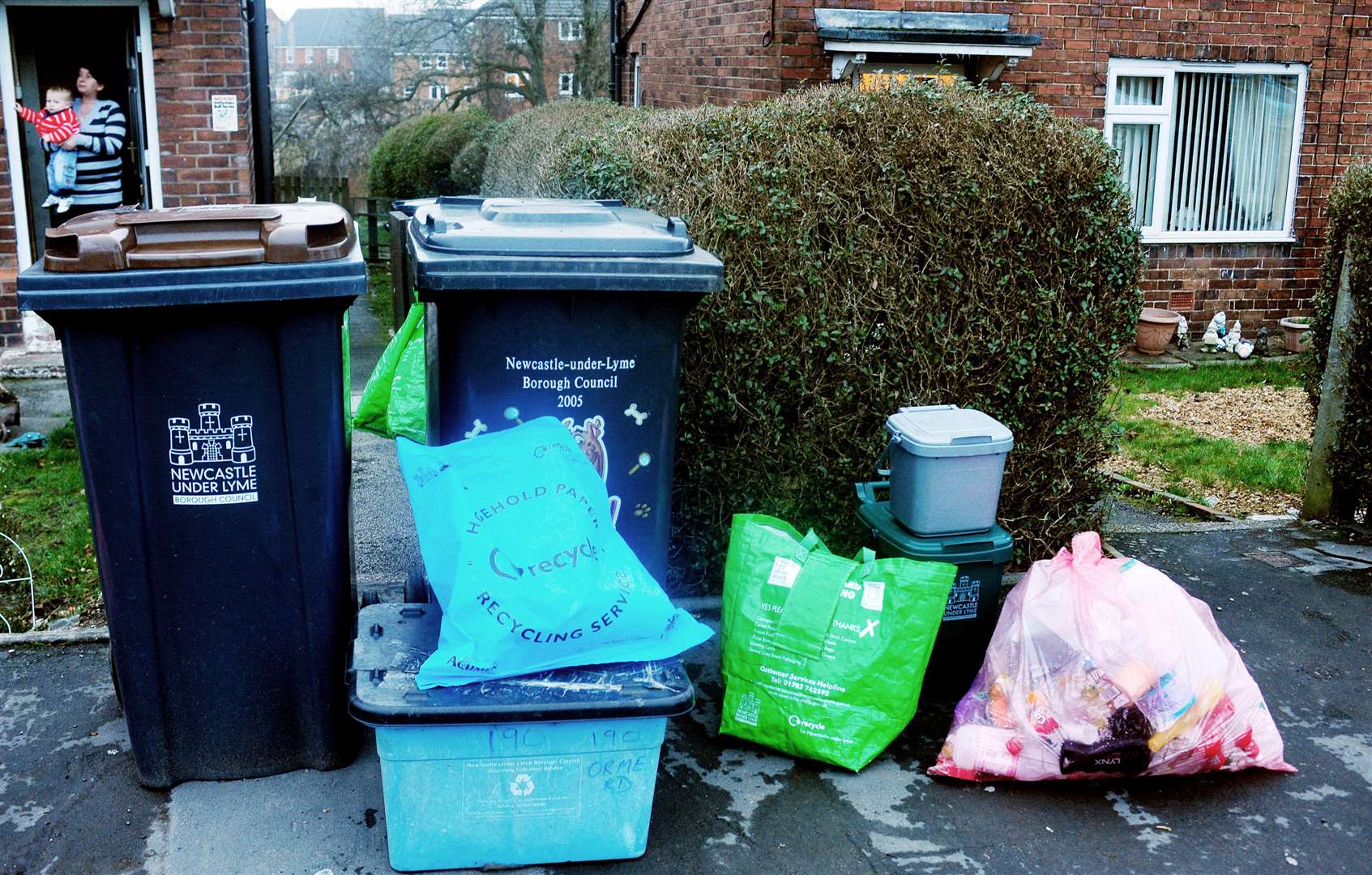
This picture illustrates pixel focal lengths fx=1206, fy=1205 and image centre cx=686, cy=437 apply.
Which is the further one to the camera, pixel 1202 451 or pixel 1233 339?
pixel 1233 339

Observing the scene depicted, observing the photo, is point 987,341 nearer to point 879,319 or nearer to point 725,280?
point 879,319

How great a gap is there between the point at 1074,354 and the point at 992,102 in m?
1.02

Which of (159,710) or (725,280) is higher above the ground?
(725,280)

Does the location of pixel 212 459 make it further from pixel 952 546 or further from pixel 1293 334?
pixel 1293 334

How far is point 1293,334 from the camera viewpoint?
36.4 feet

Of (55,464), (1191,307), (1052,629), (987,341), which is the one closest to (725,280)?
(987,341)

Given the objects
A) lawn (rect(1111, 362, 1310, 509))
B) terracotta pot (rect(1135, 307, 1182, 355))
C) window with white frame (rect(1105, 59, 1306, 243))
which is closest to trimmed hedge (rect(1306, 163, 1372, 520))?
lawn (rect(1111, 362, 1310, 509))

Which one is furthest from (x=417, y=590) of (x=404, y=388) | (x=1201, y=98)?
(x=1201, y=98)

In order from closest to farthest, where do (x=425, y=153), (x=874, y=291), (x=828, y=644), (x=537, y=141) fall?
(x=828, y=644) → (x=874, y=291) → (x=537, y=141) → (x=425, y=153)

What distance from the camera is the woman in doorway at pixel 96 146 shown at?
344 inches

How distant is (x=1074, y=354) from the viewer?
453 cm

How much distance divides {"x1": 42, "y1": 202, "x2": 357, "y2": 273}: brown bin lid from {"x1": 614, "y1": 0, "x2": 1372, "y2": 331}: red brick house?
733 cm

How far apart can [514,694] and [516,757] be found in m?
0.17

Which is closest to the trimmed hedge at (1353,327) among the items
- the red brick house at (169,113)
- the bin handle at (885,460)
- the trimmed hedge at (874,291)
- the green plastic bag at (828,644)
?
the trimmed hedge at (874,291)
